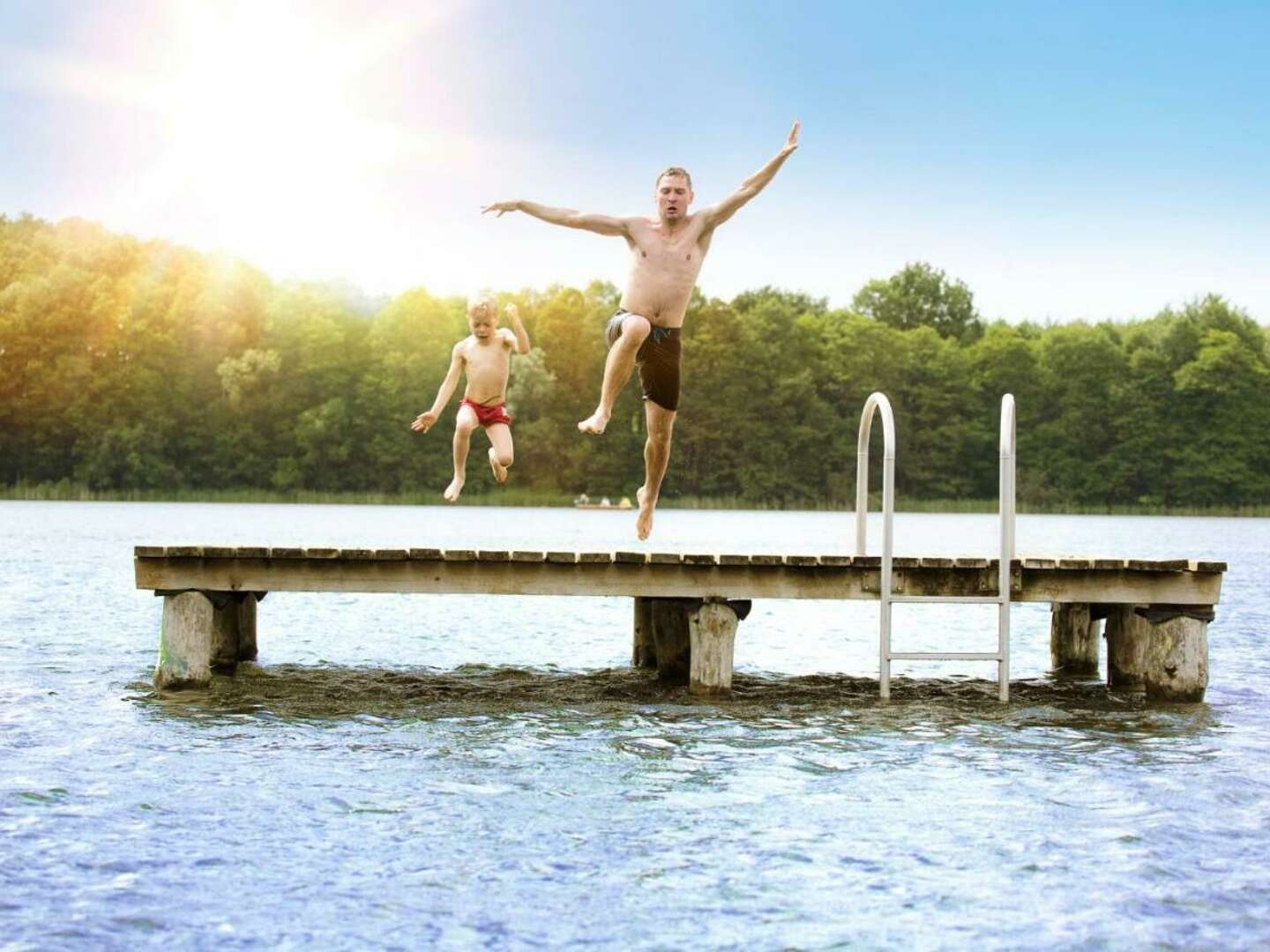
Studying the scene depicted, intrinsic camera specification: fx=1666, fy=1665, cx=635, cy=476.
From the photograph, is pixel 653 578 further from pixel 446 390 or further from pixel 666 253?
pixel 666 253

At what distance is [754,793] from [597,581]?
10.4 feet

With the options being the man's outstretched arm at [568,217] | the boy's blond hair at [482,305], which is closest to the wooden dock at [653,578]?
the boy's blond hair at [482,305]

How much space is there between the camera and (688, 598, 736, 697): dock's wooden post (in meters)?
13.2

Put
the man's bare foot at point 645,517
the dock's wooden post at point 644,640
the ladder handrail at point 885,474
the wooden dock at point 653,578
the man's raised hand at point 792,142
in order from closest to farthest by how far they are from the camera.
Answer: the man's raised hand at point 792,142, the ladder handrail at point 885,474, the wooden dock at point 653,578, the man's bare foot at point 645,517, the dock's wooden post at point 644,640

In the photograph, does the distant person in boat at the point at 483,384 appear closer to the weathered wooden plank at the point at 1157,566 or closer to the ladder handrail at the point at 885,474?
the ladder handrail at the point at 885,474

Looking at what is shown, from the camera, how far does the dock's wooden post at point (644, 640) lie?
1620 centimetres

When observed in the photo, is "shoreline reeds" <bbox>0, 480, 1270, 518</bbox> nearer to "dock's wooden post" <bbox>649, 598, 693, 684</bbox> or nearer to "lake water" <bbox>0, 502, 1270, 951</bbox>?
"lake water" <bbox>0, 502, 1270, 951</bbox>

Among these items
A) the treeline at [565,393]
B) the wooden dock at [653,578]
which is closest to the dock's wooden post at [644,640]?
the wooden dock at [653,578]

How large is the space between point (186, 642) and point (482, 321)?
11.4 ft

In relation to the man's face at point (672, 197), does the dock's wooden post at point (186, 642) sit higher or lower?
lower

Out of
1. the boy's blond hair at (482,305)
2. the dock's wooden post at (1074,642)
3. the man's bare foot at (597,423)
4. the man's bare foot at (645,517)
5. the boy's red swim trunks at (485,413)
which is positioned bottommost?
the dock's wooden post at (1074,642)

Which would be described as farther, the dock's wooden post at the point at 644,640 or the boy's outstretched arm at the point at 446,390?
the dock's wooden post at the point at 644,640

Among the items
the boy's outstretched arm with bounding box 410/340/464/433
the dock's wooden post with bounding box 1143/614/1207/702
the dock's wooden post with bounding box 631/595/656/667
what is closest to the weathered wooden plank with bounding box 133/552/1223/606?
the dock's wooden post with bounding box 1143/614/1207/702

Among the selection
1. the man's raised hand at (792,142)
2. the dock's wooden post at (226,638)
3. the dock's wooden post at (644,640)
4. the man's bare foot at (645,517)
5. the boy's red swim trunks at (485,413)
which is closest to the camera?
the man's raised hand at (792,142)
